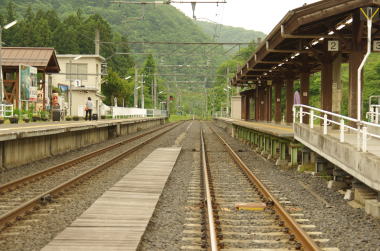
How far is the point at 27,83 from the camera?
29.9 metres

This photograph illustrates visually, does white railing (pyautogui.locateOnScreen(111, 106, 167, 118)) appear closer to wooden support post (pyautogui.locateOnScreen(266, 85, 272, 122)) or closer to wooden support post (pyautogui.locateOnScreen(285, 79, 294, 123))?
wooden support post (pyautogui.locateOnScreen(266, 85, 272, 122))

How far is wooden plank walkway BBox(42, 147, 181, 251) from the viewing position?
256 inches

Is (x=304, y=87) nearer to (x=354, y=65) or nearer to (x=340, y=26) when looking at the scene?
(x=340, y=26)

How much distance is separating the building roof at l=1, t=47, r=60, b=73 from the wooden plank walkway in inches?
1025

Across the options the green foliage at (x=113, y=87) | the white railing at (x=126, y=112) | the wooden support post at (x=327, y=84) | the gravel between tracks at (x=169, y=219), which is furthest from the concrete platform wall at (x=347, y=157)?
the green foliage at (x=113, y=87)

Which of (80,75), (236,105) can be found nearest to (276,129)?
(236,105)

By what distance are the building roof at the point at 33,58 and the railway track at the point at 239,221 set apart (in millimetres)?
26978

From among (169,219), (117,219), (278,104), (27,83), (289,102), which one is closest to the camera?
(117,219)

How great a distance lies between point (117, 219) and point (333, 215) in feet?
12.4

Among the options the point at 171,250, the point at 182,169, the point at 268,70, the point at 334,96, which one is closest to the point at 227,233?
the point at 171,250

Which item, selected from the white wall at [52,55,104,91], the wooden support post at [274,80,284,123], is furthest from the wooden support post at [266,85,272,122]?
the white wall at [52,55,104,91]

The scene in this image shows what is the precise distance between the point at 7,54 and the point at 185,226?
36.5 m

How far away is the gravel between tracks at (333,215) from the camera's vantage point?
720cm

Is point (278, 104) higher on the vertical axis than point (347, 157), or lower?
higher
